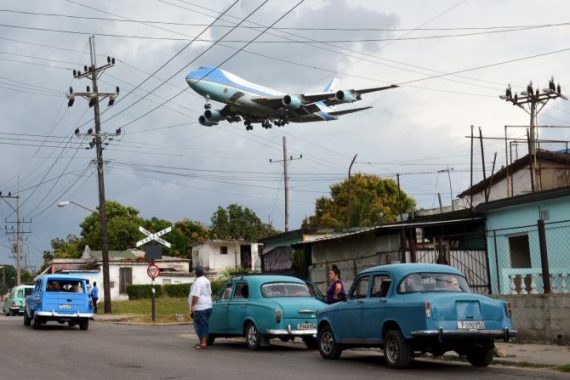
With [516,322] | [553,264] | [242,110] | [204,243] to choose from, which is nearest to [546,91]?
[242,110]

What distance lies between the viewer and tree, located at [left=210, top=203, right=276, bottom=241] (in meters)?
98.9

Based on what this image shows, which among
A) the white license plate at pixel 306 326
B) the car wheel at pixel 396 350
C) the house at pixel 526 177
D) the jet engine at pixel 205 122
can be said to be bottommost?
the car wheel at pixel 396 350

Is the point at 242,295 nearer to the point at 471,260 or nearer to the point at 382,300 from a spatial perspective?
the point at 382,300

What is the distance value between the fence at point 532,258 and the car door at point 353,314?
3879mm

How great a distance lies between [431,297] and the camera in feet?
39.1

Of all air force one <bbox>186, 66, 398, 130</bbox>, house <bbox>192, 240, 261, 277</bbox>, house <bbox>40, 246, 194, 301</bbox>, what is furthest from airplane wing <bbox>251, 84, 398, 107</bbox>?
house <bbox>192, 240, 261, 277</bbox>

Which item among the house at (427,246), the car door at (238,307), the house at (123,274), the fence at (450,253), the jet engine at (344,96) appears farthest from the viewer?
the house at (123,274)

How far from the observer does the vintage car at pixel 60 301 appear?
2564cm

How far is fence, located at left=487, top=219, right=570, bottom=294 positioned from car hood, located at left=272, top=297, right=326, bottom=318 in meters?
4.33

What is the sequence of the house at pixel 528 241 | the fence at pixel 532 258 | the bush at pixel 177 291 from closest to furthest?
the fence at pixel 532 258
the house at pixel 528 241
the bush at pixel 177 291

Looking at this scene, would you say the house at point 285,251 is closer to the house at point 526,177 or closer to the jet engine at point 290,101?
the jet engine at point 290,101

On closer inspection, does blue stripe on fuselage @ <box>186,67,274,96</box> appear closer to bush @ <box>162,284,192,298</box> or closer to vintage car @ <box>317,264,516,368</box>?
vintage car @ <box>317,264,516,368</box>

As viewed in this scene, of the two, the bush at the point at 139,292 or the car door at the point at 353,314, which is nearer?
the car door at the point at 353,314

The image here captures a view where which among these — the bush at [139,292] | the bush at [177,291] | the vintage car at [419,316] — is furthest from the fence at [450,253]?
the bush at [177,291]
